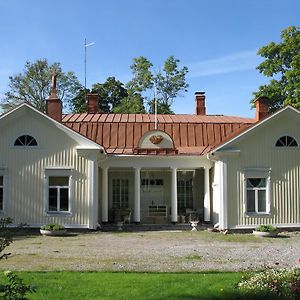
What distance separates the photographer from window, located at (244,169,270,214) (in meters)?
20.3

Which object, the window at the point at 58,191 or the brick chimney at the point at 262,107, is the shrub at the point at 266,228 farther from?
the window at the point at 58,191

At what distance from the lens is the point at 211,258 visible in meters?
12.6

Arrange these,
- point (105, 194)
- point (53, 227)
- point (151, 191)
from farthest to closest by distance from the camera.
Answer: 1. point (151, 191)
2. point (105, 194)
3. point (53, 227)

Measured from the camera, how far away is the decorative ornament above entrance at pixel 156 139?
71.8 feet

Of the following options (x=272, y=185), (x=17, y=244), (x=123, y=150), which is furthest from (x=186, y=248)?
(x=123, y=150)

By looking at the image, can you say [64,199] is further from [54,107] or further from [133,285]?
[133,285]

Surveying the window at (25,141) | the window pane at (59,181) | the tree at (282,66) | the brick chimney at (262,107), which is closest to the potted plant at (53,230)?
the window pane at (59,181)

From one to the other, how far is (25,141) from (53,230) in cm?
391

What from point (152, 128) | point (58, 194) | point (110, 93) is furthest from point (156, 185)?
point (110, 93)

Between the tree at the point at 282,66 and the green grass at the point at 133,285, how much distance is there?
2364 centimetres

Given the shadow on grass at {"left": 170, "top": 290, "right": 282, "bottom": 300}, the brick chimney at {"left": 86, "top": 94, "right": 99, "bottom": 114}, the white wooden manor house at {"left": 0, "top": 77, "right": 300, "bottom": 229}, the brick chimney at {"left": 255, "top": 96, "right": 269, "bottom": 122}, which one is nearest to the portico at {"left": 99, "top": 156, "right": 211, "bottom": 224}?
the white wooden manor house at {"left": 0, "top": 77, "right": 300, "bottom": 229}

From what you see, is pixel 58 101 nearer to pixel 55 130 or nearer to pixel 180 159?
pixel 55 130

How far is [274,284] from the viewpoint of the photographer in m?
7.99

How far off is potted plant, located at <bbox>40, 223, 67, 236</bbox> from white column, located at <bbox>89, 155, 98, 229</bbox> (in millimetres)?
1294
